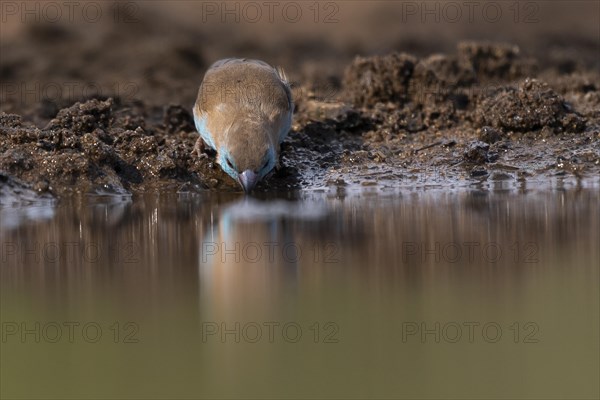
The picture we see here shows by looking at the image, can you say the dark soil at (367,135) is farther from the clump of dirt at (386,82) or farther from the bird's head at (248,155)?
the bird's head at (248,155)

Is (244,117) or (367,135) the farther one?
(367,135)

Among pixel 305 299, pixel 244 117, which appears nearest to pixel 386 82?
pixel 244 117

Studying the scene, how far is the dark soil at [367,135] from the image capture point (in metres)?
8.66

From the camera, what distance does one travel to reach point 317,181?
29.1 ft

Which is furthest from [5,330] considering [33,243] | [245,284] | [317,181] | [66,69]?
[66,69]

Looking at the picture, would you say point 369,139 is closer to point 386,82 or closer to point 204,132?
point 386,82

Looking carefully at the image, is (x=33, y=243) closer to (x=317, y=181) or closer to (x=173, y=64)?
(x=317, y=181)

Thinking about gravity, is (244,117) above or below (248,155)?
above

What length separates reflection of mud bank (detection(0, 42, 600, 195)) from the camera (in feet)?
28.4

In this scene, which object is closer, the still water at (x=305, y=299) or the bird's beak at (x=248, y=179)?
the still water at (x=305, y=299)

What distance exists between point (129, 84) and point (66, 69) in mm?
1205

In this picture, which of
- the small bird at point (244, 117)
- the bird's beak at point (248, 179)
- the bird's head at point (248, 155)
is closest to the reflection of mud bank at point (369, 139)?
the small bird at point (244, 117)

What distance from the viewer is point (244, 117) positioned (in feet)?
27.6

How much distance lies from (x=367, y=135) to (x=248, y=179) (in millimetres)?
2183
